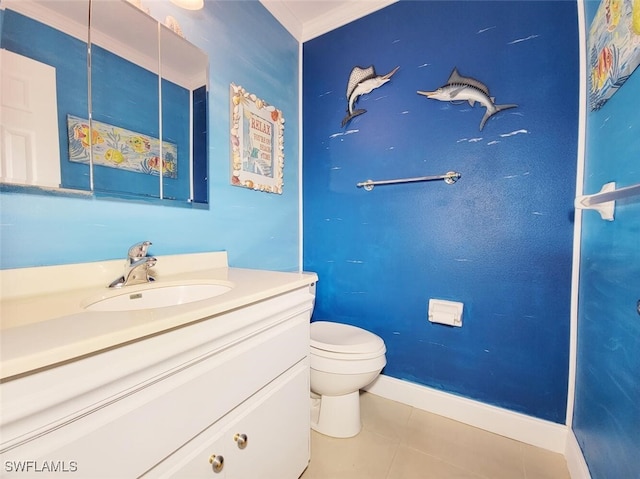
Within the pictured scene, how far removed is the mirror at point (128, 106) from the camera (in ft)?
2.66

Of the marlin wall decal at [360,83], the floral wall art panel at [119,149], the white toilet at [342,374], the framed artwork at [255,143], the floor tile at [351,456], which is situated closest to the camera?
the floral wall art panel at [119,149]

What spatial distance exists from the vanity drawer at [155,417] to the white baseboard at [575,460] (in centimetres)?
126

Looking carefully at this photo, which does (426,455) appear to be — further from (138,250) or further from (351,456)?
(138,250)

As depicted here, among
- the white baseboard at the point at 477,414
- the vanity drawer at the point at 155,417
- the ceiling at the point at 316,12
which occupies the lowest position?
the white baseboard at the point at 477,414

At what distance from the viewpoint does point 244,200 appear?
143cm

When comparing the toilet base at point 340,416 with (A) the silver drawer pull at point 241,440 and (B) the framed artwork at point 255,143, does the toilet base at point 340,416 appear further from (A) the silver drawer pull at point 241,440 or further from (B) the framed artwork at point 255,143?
(B) the framed artwork at point 255,143

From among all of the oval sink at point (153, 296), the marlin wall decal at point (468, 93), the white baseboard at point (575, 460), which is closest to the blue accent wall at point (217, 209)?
the oval sink at point (153, 296)

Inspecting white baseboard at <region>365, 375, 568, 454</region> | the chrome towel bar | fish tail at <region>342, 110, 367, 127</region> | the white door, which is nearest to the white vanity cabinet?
the white door

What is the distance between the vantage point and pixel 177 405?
1.87 ft

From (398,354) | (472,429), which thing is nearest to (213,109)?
(398,354)

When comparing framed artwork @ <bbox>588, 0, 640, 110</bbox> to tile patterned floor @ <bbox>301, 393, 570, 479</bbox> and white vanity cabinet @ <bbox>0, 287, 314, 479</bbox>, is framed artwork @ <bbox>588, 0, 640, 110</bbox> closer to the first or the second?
white vanity cabinet @ <bbox>0, 287, 314, 479</bbox>

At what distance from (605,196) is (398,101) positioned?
109 centimetres

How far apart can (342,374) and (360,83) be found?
1652 mm

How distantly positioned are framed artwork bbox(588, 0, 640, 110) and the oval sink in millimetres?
1409
